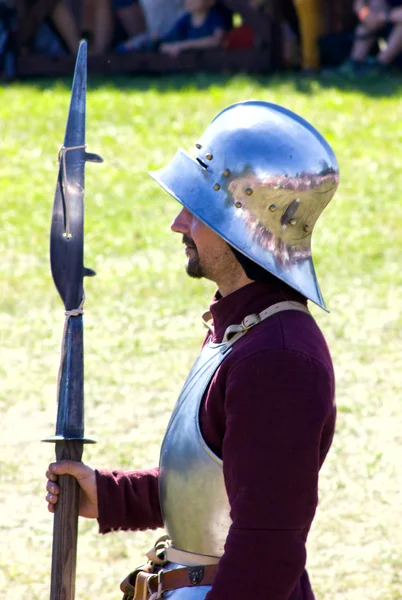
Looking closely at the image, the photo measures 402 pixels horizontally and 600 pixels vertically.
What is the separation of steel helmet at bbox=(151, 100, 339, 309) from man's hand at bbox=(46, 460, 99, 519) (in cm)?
66

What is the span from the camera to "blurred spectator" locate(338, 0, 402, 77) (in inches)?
452

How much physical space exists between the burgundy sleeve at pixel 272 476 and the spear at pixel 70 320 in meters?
0.51

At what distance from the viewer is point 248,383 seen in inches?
85.3

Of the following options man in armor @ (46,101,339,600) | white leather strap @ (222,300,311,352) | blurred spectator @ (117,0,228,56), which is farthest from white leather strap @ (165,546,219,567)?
blurred spectator @ (117,0,228,56)

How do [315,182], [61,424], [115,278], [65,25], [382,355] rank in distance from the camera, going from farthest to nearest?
[65,25], [115,278], [382,355], [61,424], [315,182]

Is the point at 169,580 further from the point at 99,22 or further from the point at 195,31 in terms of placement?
the point at 99,22

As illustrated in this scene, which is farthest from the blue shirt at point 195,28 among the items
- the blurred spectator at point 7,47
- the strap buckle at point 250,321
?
the strap buckle at point 250,321

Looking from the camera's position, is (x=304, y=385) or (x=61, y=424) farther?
(x=61, y=424)

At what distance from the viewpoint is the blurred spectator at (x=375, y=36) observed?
11.5 m

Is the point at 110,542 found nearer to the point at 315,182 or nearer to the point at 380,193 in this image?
the point at 315,182

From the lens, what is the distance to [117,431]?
18.9ft

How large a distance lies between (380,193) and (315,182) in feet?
23.9

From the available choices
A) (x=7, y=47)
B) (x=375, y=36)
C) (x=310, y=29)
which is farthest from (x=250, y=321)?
(x=7, y=47)

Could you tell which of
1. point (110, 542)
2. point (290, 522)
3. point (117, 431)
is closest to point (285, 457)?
point (290, 522)
